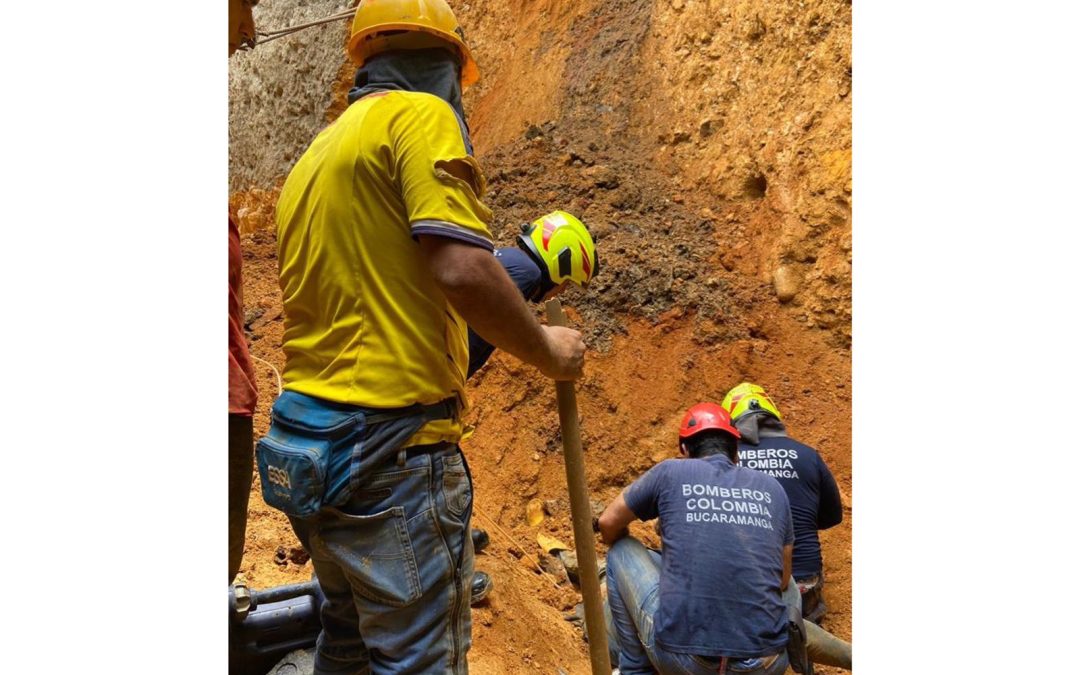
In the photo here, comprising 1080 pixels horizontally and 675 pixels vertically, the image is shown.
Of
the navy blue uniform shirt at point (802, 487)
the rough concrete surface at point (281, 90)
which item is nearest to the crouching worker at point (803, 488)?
the navy blue uniform shirt at point (802, 487)

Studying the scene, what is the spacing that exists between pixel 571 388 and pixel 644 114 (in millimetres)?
6707

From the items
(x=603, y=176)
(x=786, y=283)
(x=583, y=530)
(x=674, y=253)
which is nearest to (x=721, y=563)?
(x=583, y=530)

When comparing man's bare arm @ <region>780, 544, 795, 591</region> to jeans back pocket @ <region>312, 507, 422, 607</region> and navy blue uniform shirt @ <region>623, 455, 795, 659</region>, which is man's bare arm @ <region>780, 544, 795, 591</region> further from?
jeans back pocket @ <region>312, 507, 422, 607</region>

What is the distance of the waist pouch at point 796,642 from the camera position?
14.9 ft

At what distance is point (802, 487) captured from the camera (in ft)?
18.9

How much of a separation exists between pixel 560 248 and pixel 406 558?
2556 mm

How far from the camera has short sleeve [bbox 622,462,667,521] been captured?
4.64m

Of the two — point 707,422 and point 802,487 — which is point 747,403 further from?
point 707,422

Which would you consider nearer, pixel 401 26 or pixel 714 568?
pixel 401 26

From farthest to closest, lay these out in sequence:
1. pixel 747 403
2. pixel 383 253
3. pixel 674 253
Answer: pixel 674 253
pixel 747 403
pixel 383 253

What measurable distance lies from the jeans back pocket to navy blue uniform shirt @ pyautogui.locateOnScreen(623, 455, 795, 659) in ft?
7.14

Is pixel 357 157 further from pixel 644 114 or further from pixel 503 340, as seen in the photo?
pixel 644 114

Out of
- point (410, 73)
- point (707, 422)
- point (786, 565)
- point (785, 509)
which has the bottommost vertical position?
point (786, 565)

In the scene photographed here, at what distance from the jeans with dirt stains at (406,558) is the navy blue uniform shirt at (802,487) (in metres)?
3.50
